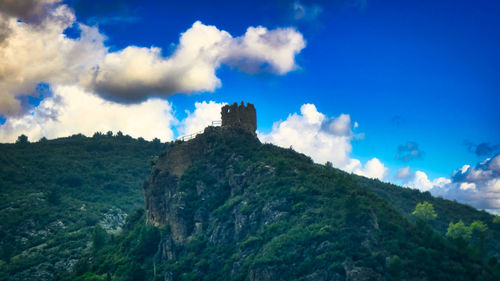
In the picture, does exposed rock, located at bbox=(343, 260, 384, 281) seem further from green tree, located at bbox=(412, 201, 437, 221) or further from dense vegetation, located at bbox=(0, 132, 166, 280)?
dense vegetation, located at bbox=(0, 132, 166, 280)

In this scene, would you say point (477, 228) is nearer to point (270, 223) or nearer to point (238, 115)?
point (270, 223)

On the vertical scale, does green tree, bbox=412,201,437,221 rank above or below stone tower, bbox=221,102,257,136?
below

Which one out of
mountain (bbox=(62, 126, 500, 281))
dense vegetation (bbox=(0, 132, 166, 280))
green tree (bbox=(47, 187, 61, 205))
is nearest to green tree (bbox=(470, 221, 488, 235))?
mountain (bbox=(62, 126, 500, 281))

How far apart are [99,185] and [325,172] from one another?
285 feet

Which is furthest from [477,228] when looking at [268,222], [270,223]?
[268,222]

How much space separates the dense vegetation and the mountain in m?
13.3

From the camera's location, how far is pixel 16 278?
106625 millimetres

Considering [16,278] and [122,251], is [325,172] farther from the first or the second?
[16,278]

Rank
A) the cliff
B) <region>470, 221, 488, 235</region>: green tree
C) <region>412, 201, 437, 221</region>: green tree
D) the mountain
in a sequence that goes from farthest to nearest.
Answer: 1. <region>412, 201, 437, 221</region>: green tree
2. <region>470, 221, 488, 235</region>: green tree
3. the mountain
4. the cliff

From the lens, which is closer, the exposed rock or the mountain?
the exposed rock

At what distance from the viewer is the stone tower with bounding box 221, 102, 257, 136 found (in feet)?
373

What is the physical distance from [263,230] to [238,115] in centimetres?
3585

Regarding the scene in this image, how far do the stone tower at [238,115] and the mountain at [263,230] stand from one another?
1.68m

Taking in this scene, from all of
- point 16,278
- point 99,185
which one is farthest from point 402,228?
point 99,185
